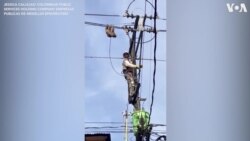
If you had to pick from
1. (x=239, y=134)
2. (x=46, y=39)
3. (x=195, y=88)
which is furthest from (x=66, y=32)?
(x=239, y=134)

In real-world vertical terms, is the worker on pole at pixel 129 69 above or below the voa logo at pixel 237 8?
below

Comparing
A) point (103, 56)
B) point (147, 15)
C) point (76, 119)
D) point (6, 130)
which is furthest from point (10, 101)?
point (147, 15)

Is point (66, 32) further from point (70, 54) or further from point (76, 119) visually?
point (76, 119)

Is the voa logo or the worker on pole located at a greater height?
the voa logo

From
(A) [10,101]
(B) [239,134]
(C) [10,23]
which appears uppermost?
(C) [10,23]

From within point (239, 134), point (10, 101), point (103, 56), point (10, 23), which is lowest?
point (239, 134)

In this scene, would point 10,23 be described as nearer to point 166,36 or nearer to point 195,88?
point 166,36

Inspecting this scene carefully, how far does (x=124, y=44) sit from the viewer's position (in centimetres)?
174

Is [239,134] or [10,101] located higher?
[10,101]

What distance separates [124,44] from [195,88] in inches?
10.5

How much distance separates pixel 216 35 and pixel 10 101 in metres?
0.68

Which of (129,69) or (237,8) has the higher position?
(237,8)

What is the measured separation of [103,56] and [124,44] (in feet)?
0.25

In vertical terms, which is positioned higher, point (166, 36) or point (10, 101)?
point (166, 36)
